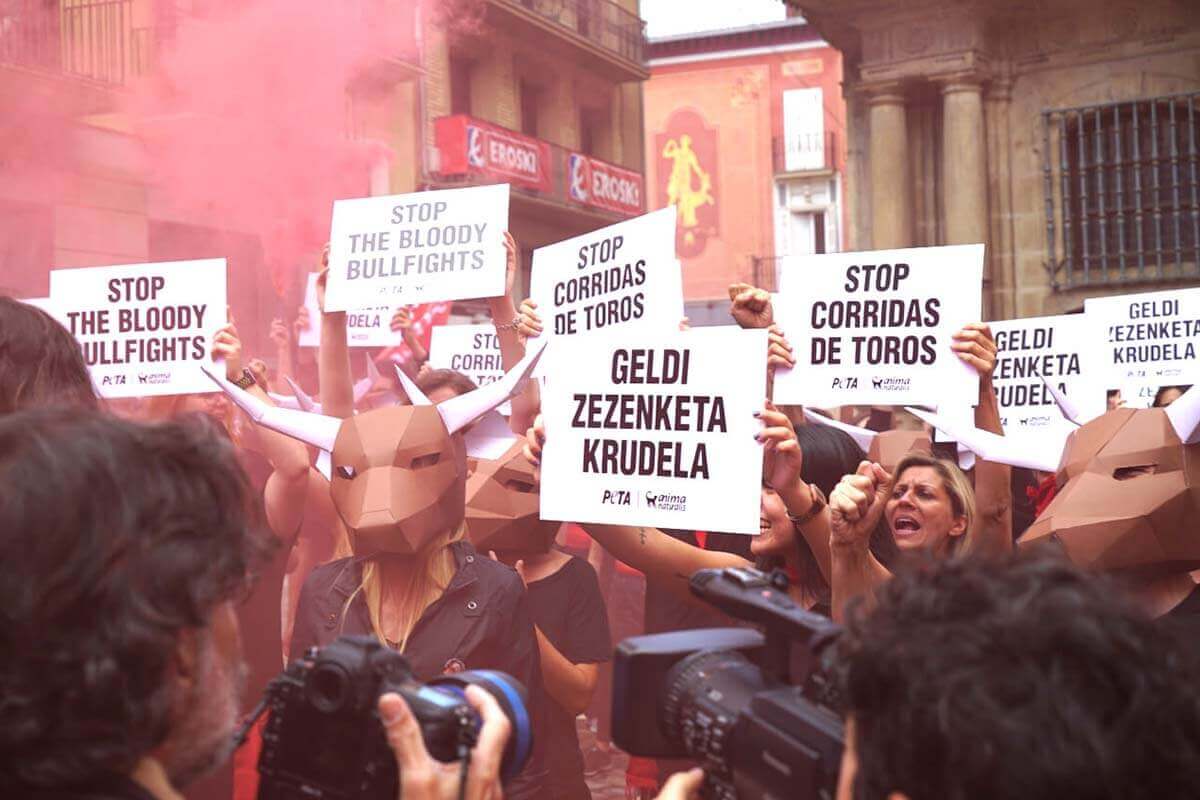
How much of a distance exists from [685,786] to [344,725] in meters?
0.44

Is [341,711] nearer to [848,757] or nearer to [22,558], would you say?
[22,558]

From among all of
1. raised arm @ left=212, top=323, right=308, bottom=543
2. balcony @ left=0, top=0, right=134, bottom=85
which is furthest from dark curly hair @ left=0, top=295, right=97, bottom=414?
balcony @ left=0, top=0, right=134, bottom=85

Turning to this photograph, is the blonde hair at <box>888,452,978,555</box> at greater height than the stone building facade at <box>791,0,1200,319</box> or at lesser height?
lesser

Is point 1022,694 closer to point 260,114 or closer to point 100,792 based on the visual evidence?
point 100,792

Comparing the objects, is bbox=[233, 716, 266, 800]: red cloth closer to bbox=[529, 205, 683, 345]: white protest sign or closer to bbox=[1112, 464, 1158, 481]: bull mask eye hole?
bbox=[529, 205, 683, 345]: white protest sign

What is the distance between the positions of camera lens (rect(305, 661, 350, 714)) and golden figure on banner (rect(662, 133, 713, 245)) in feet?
119

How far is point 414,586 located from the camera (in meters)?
3.11

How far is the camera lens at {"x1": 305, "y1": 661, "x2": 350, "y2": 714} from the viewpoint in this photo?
1.75 m

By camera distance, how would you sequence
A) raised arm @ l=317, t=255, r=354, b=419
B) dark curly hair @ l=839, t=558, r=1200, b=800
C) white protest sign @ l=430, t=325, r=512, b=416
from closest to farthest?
dark curly hair @ l=839, t=558, r=1200, b=800
raised arm @ l=317, t=255, r=354, b=419
white protest sign @ l=430, t=325, r=512, b=416

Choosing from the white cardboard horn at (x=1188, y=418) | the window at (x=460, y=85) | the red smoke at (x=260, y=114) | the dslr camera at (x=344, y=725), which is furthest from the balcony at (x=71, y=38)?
the dslr camera at (x=344, y=725)

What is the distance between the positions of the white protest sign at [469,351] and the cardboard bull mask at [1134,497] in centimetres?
398

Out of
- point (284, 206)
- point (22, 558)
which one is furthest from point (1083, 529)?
point (284, 206)

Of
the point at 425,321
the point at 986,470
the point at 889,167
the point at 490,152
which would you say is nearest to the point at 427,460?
the point at 986,470

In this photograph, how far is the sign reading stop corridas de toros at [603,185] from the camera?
2475 cm
